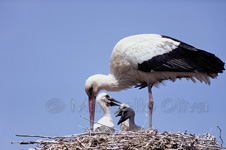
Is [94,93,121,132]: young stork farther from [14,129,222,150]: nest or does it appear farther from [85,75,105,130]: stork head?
[14,129,222,150]: nest

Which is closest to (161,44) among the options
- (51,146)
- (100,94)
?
(100,94)

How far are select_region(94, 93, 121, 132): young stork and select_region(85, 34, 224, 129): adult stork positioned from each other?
0.28 meters

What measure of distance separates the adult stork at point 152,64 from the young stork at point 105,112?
0.28 metres

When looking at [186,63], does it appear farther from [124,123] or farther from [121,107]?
[124,123]

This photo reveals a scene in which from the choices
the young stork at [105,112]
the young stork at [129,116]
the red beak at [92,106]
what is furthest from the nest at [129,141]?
the red beak at [92,106]

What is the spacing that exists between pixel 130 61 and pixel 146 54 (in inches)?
11.5

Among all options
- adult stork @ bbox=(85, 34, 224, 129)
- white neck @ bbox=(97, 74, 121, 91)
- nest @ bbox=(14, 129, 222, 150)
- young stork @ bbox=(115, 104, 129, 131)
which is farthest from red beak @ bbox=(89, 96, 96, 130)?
nest @ bbox=(14, 129, 222, 150)

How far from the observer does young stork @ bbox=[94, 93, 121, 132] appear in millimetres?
6523

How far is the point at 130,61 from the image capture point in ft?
24.0

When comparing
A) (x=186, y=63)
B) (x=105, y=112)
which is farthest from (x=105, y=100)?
(x=186, y=63)

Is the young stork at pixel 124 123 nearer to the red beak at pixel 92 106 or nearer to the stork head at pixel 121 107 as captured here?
the stork head at pixel 121 107

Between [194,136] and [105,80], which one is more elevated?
[105,80]

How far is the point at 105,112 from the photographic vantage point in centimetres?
712

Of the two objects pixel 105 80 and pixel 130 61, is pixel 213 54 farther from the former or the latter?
pixel 105 80
